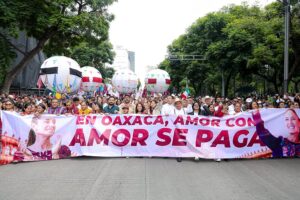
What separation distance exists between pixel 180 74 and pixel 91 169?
48670 millimetres

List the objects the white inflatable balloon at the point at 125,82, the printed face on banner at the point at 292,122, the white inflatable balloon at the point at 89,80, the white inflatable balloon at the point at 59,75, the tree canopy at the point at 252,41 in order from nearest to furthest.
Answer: the printed face on banner at the point at 292,122 < the white inflatable balloon at the point at 59,75 < the white inflatable balloon at the point at 89,80 < the tree canopy at the point at 252,41 < the white inflatable balloon at the point at 125,82

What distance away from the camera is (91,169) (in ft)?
28.3

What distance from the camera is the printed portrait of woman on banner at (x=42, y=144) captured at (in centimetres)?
986

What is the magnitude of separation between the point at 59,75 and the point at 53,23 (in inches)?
180

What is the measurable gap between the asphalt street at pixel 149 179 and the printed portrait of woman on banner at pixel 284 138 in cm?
39

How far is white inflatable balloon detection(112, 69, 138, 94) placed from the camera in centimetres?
2841

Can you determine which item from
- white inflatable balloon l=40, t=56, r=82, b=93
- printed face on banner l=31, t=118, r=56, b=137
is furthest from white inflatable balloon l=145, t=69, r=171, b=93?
printed face on banner l=31, t=118, r=56, b=137

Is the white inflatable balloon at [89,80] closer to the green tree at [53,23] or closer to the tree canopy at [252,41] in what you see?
the green tree at [53,23]

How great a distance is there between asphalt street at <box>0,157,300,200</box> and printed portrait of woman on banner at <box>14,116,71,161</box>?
325mm

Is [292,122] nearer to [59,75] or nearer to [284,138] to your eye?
[284,138]

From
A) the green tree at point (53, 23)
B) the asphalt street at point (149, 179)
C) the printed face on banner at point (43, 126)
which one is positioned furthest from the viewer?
the green tree at point (53, 23)

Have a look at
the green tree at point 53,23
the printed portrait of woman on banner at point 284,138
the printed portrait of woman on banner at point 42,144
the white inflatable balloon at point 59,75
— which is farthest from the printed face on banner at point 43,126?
the green tree at point 53,23

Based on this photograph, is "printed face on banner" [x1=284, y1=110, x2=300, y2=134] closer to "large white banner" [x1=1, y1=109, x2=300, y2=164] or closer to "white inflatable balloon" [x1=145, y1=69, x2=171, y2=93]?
"large white banner" [x1=1, y1=109, x2=300, y2=164]

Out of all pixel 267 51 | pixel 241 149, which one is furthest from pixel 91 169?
pixel 267 51
